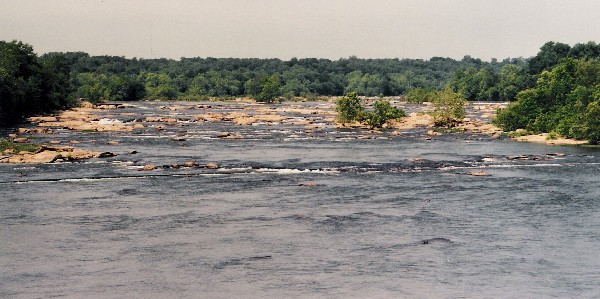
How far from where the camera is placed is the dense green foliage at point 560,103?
83.4 meters

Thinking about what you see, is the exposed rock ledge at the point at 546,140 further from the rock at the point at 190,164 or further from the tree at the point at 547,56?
the tree at the point at 547,56

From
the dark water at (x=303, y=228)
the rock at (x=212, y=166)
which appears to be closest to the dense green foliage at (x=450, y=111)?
the dark water at (x=303, y=228)

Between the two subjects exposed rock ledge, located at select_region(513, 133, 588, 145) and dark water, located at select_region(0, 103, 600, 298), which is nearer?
dark water, located at select_region(0, 103, 600, 298)

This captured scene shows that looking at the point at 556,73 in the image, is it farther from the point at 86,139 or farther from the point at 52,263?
the point at 52,263

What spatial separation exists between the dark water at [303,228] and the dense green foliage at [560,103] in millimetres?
18018

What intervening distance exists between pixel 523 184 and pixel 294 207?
1771cm

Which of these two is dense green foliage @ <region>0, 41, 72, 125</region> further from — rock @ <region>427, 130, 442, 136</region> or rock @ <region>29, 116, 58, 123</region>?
rock @ <region>427, 130, 442, 136</region>

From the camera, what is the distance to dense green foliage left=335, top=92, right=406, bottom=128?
109m

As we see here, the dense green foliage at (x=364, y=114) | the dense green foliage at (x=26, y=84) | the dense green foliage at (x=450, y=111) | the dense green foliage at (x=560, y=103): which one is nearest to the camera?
the dense green foliage at (x=560, y=103)

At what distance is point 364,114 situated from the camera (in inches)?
4483

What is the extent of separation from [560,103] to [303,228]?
207 feet

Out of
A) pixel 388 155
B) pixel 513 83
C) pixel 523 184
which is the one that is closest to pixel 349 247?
pixel 523 184

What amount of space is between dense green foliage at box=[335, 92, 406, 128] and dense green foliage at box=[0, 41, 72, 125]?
4513 centimetres

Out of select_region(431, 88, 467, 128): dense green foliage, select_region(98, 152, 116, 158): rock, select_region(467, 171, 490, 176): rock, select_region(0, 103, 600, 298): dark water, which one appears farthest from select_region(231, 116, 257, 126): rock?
select_region(467, 171, 490, 176): rock
